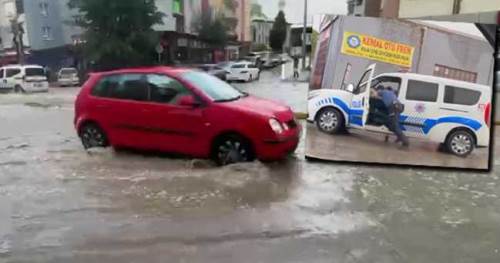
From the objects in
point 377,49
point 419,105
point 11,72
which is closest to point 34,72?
point 11,72

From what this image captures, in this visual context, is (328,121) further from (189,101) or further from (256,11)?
(256,11)

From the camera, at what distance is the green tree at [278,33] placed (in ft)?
82.1

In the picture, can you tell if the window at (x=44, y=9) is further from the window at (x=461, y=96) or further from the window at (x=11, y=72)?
the window at (x=461, y=96)

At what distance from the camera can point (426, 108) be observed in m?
7.04

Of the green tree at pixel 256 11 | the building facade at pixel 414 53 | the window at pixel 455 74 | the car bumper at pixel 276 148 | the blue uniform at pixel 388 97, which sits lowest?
the car bumper at pixel 276 148

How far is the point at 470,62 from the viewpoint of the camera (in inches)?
261

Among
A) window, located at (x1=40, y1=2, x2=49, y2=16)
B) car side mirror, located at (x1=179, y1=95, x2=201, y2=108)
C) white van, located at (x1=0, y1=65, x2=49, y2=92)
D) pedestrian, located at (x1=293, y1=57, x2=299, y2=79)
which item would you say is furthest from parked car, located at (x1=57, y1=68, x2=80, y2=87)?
car side mirror, located at (x1=179, y1=95, x2=201, y2=108)

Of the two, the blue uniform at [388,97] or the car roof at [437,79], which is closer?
the car roof at [437,79]

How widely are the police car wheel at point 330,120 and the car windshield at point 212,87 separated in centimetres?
136

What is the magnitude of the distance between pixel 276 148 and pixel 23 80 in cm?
2224

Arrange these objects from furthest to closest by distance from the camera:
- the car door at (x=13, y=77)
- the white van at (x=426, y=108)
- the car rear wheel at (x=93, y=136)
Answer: the car door at (x=13, y=77) < the car rear wheel at (x=93, y=136) < the white van at (x=426, y=108)

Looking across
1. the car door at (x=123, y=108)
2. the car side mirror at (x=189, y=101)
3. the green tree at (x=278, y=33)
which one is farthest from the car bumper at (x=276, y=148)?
the green tree at (x=278, y=33)

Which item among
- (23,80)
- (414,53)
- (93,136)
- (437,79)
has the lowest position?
(23,80)

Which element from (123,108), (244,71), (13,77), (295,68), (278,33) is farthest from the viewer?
(295,68)
